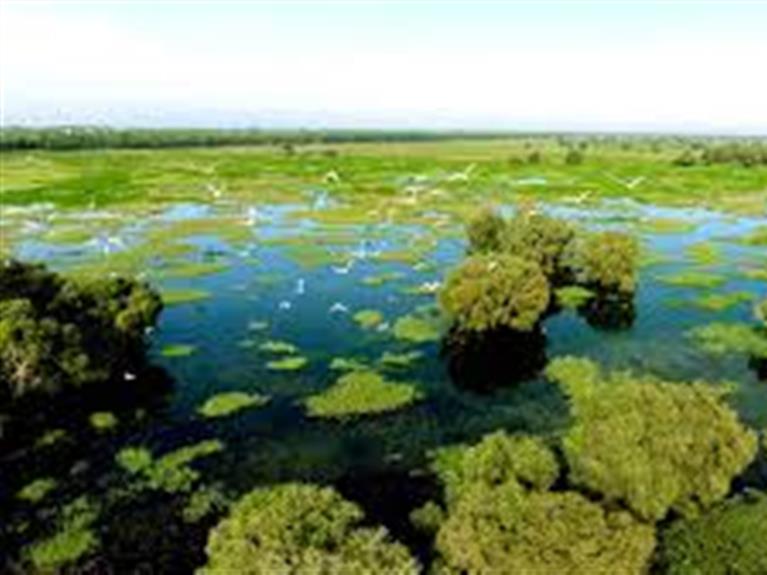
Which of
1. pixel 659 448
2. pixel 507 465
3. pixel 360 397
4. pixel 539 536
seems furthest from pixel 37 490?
pixel 659 448

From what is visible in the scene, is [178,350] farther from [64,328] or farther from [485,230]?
[485,230]

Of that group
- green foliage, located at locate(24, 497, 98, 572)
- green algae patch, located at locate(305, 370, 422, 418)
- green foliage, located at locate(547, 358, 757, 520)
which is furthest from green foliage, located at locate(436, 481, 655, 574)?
green algae patch, located at locate(305, 370, 422, 418)

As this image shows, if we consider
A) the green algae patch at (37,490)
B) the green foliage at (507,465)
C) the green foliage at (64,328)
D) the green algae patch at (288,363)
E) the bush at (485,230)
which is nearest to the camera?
the green foliage at (507,465)

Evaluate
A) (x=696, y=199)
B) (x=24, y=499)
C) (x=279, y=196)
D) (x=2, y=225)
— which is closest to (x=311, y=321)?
(x=24, y=499)

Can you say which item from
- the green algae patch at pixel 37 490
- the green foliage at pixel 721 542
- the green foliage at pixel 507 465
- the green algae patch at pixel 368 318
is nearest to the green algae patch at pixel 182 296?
the green algae patch at pixel 368 318

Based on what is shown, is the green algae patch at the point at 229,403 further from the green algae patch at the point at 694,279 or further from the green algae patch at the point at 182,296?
the green algae patch at the point at 694,279

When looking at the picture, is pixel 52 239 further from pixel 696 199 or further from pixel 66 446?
pixel 696 199

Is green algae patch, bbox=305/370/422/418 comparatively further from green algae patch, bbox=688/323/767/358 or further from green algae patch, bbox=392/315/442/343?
green algae patch, bbox=688/323/767/358
